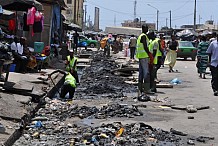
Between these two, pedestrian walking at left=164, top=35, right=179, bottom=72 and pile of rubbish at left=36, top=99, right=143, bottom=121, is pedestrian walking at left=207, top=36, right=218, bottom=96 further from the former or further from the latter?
pedestrian walking at left=164, top=35, right=179, bottom=72

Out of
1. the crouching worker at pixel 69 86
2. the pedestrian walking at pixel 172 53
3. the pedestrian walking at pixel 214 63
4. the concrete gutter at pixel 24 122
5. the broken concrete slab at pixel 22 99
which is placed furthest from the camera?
the pedestrian walking at pixel 172 53

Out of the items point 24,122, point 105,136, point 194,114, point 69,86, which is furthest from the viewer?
point 69,86

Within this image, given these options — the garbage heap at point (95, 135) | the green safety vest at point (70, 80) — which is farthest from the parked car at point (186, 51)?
the garbage heap at point (95, 135)

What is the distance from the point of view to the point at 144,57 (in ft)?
41.6

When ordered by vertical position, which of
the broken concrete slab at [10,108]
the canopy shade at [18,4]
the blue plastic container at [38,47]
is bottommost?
the broken concrete slab at [10,108]

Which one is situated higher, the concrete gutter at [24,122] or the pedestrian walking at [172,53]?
the pedestrian walking at [172,53]

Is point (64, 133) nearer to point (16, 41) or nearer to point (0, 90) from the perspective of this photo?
point (0, 90)

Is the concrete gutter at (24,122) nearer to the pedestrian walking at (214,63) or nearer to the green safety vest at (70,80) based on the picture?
the green safety vest at (70,80)

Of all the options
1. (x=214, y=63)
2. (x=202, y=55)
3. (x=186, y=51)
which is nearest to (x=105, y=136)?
(x=214, y=63)

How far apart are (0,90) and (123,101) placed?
322 cm

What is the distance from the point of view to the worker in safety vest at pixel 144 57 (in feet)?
41.0

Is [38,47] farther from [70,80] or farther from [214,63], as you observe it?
[214,63]

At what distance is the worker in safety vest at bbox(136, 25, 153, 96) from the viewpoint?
12500 mm

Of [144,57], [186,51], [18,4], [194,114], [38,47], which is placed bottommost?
[194,114]
